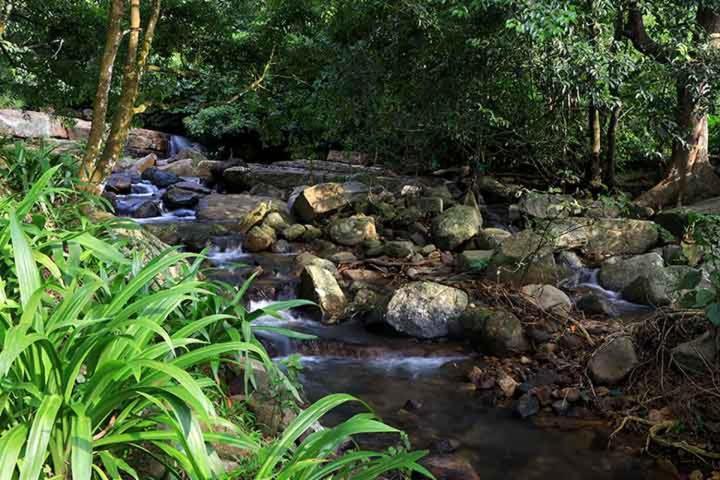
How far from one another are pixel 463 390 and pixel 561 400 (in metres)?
0.77

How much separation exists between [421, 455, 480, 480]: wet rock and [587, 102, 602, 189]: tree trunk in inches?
305

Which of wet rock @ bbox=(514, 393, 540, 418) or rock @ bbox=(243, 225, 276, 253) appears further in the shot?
rock @ bbox=(243, 225, 276, 253)

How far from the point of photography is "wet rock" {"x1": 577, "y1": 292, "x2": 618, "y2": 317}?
6266 mm

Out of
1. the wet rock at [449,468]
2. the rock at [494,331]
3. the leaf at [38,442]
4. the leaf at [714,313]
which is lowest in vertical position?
the wet rock at [449,468]

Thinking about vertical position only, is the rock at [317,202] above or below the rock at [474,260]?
above

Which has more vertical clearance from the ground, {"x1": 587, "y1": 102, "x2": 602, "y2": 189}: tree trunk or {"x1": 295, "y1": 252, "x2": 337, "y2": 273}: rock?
{"x1": 587, "y1": 102, "x2": 602, "y2": 189}: tree trunk

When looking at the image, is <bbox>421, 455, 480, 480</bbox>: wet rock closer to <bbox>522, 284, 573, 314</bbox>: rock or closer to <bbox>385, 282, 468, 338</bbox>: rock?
<bbox>385, 282, 468, 338</bbox>: rock

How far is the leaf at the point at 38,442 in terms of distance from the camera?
156 centimetres

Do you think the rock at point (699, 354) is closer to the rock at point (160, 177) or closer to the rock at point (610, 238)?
the rock at point (610, 238)

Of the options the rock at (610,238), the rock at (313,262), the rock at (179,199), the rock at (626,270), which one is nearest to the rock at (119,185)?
the rock at (179,199)

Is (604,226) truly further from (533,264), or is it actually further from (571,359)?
(571,359)

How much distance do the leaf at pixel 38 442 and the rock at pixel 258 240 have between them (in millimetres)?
7235

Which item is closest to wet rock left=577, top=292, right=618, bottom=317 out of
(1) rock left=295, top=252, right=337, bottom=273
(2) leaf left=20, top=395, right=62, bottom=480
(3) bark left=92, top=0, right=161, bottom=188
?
(1) rock left=295, top=252, right=337, bottom=273

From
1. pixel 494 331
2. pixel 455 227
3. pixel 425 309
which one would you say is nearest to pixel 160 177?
pixel 455 227
